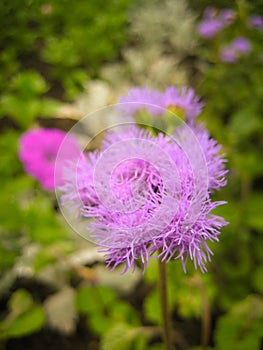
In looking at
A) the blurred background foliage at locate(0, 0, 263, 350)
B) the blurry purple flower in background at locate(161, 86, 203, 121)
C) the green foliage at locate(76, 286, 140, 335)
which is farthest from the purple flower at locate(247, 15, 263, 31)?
the green foliage at locate(76, 286, 140, 335)

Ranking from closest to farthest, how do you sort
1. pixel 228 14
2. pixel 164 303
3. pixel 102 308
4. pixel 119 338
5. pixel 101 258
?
pixel 164 303 < pixel 119 338 < pixel 102 308 < pixel 101 258 < pixel 228 14

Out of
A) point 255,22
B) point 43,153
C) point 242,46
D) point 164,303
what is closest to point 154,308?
point 164,303

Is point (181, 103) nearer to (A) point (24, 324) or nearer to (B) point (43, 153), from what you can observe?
(B) point (43, 153)

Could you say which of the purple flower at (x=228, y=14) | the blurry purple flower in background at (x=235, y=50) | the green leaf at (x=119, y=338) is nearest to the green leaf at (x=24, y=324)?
the green leaf at (x=119, y=338)

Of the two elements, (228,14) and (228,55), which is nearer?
(228,14)

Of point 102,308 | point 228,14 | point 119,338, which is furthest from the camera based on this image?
point 228,14
